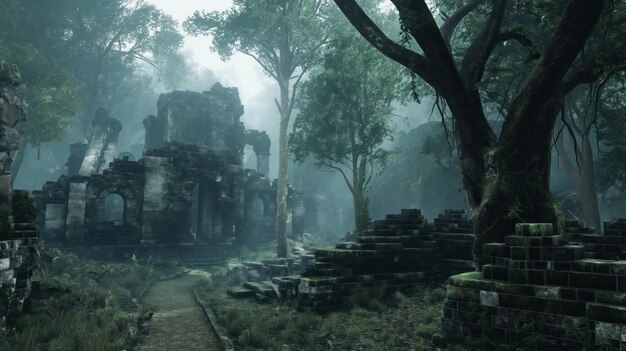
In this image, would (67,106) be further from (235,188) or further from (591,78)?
(591,78)

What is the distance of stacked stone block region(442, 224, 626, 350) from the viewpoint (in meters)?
4.14

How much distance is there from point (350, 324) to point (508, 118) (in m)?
4.59

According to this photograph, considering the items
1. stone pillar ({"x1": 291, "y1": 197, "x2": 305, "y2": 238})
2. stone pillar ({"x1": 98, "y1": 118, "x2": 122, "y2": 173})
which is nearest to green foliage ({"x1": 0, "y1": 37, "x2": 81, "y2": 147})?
stone pillar ({"x1": 98, "y1": 118, "x2": 122, "y2": 173})

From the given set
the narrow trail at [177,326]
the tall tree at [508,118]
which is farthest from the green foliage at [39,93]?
the tall tree at [508,118]

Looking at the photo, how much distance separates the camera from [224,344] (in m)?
6.42

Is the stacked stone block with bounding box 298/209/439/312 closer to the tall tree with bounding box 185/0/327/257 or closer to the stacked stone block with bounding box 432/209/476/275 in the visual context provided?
the stacked stone block with bounding box 432/209/476/275

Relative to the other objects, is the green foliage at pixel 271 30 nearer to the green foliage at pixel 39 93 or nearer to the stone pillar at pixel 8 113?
the green foliage at pixel 39 93

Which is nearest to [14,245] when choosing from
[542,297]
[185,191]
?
[542,297]

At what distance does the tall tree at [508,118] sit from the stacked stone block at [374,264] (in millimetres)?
2331

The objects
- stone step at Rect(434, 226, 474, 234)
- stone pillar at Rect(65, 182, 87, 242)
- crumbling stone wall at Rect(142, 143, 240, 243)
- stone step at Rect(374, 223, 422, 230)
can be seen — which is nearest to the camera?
stone step at Rect(374, 223, 422, 230)

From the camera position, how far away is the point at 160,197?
61.5 feet

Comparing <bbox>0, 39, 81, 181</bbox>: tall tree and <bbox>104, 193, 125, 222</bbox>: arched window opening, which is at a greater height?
<bbox>0, 39, 81, 181</bbox>: tall tree

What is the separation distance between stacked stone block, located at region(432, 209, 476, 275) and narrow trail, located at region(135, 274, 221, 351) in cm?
602

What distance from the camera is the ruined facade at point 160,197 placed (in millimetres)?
17844
